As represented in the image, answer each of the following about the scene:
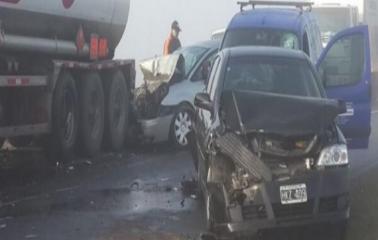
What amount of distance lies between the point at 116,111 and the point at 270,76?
19.4 feet

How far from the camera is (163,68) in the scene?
46.3 feet

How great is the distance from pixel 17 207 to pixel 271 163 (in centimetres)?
341

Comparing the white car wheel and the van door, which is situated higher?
the van door

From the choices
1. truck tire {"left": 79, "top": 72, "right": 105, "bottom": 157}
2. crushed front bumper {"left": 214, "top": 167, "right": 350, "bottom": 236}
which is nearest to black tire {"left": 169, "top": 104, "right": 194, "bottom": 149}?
truck tire {"left": 79, "top": 72, "right": 105, "bottom": 157}

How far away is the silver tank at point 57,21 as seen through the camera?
10.1m

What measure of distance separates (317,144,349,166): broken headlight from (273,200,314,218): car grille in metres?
0.41

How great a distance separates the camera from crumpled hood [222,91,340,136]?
23.3 ft

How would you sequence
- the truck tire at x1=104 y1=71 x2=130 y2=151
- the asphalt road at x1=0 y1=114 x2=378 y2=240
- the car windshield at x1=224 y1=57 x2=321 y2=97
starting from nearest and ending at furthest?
the asphalt road at x1=0 y1=114 x2=378 y2=240, the car windshield at x1=224 y1=57 x2=321 y2=97, the truck tire at x1=104 y1=71 x2=130 y2=151

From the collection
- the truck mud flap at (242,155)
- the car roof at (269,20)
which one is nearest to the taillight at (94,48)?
the car roof at (269,20)

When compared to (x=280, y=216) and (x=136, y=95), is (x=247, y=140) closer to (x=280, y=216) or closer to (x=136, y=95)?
(x=280, y=216)

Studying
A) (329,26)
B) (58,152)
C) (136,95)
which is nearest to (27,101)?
(58,152)

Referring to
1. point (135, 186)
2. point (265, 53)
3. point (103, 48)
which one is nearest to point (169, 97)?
point (103, 48)

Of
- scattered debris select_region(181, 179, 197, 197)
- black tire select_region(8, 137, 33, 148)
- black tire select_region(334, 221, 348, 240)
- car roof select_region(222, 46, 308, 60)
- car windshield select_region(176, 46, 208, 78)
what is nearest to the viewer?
→ black tire select_region(334, 221, 348, 240)

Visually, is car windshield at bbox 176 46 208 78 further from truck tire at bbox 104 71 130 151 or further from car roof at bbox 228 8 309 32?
truck tire at bbox 104 71 130 151
